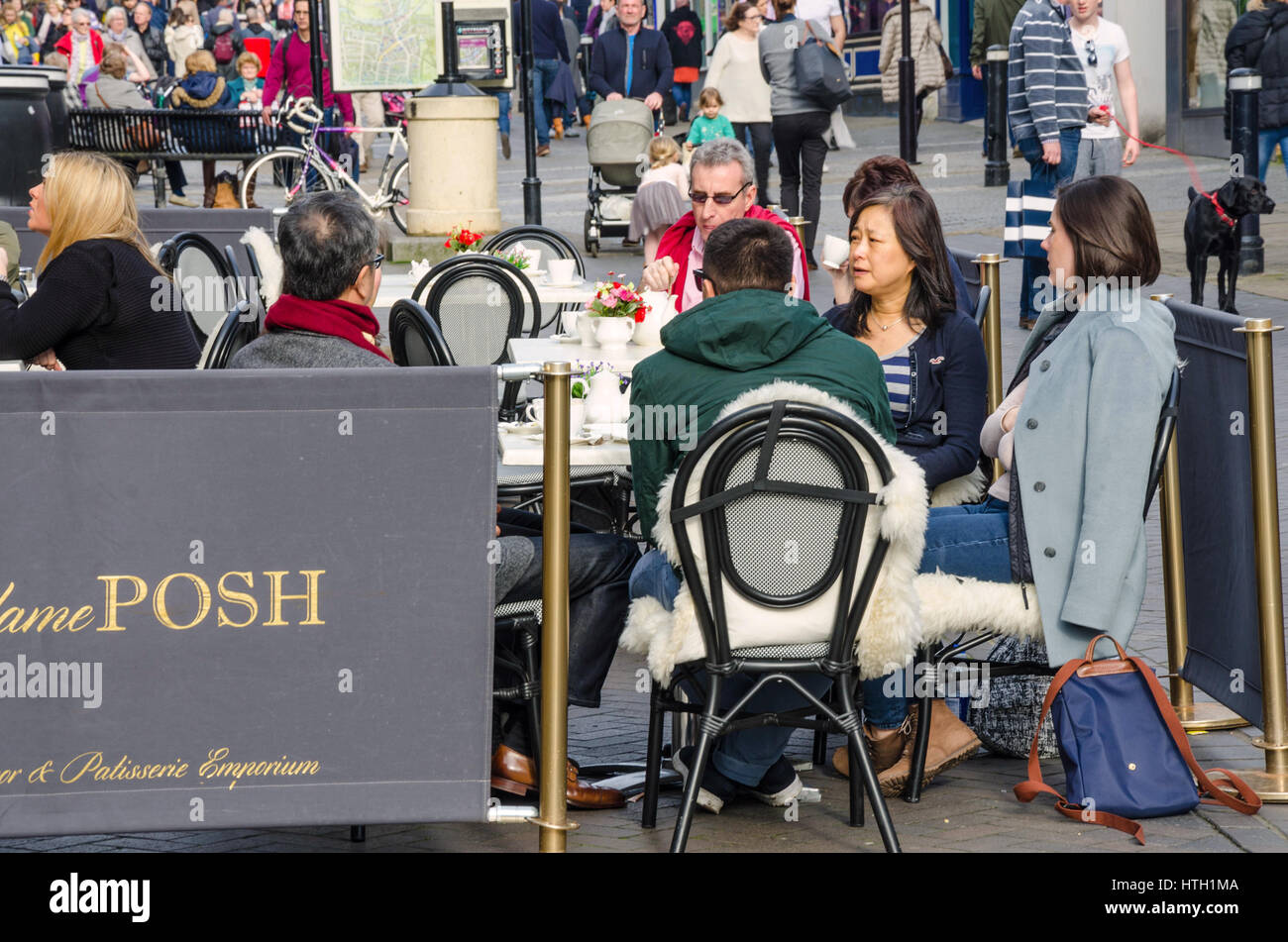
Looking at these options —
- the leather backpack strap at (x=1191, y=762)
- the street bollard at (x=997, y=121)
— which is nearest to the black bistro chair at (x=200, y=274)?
the leather backpack strap at (x=1191, y=762)

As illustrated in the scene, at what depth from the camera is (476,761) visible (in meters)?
3.76

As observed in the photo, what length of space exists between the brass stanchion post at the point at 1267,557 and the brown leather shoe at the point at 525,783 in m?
1.69

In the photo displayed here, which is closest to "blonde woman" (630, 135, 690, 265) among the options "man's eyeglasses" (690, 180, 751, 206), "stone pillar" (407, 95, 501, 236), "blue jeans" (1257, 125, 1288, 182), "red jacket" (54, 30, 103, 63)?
"stone pillar" (407, 95, 501, 236)

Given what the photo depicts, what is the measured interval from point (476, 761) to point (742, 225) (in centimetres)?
156

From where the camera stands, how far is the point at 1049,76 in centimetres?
1093

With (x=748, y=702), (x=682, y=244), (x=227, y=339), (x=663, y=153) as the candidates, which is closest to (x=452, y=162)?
(x=663, y=153)

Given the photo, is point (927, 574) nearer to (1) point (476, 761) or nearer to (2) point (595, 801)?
(2) point (595, 801)

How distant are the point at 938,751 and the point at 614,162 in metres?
11.2

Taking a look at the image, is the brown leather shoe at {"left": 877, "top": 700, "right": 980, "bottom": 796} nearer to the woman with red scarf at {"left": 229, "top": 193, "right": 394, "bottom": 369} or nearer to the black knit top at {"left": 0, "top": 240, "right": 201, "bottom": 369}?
the woman with red scarf at {"left": 229, "top": 193, "right": 394, "bottom": 369}

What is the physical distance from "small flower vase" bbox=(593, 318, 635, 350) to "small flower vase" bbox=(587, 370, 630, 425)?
0.91 metres

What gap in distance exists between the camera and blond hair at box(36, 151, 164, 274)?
19.6 ft

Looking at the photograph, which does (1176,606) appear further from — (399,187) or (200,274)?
(399,187)

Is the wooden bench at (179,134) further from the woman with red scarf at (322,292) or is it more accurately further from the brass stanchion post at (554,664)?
the brass stanchion post at (554,664)

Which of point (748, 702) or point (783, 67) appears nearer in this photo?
point (748, 702)
